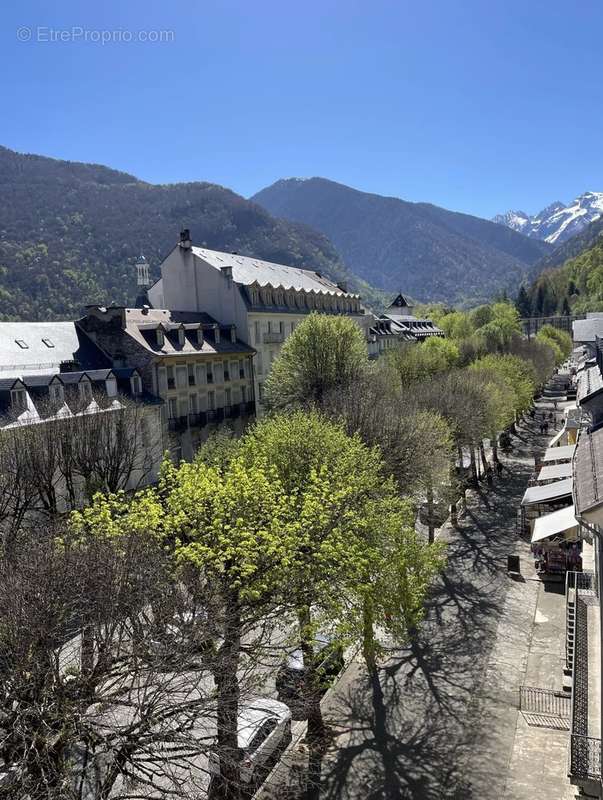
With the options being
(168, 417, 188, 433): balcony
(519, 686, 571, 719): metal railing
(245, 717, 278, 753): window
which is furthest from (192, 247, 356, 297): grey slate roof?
(519, 686, 571, 719): metal railing

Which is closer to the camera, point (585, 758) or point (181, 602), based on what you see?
point (585, 758)

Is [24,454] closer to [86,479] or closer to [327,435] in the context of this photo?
[86,479]

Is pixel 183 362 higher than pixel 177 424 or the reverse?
higher

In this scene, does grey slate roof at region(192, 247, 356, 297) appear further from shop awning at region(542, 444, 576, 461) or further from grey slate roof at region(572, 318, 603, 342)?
grey slate roof at region(572, 318, 603, 342)

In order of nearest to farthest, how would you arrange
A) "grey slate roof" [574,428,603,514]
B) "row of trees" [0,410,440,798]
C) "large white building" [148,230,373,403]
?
"grey slate roof" [574,428,603,514] < "row of trees" [0,410,440,798] < "large white building" [148,230,373,403]

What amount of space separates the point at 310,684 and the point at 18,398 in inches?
938

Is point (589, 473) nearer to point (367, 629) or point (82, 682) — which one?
point (82, 682)

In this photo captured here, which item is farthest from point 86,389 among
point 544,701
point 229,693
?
point 544,701

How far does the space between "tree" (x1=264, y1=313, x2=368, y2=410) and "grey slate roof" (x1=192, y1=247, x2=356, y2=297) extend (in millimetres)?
13510

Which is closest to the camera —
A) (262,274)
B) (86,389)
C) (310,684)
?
(310,684)

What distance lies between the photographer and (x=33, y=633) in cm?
1101

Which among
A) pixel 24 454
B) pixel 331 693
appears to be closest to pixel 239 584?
pixel 331 693

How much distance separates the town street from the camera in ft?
54.0

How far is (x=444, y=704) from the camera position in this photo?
19.8 metres
